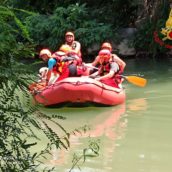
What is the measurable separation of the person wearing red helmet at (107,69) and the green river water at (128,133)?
0.43 metres

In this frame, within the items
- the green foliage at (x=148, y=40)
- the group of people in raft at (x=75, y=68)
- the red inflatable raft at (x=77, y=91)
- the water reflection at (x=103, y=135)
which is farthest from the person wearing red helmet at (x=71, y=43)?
the green foliage at (x=148, y=40)

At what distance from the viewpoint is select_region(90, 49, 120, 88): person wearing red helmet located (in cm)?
752

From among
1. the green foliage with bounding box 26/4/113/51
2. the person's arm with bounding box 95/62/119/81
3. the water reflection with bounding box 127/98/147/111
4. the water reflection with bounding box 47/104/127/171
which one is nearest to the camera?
the water reflection with bounding box 47/104/127/171

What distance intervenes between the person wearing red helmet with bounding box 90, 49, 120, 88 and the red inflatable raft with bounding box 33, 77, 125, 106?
0.27 meters

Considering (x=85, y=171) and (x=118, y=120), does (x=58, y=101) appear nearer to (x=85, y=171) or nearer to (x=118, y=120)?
(x=118, y=120)

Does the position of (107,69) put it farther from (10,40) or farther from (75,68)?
(10,40)

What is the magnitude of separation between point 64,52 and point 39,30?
21.5 feet

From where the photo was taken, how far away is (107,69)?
7.67 m

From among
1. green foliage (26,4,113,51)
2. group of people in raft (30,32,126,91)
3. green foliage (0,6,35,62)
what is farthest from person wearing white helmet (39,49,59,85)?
→ green foliage (26,4,113,51)

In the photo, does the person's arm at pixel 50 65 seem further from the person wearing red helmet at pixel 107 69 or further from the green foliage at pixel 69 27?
the green foliage at pixel 69 27

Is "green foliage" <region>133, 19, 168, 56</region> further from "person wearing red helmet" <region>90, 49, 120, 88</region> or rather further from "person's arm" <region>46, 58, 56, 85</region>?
"person's arm" <region>46, 58, 56, 85</region>

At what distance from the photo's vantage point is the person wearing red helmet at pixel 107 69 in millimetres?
7516

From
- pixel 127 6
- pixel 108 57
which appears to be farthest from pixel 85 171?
pixel 127 6

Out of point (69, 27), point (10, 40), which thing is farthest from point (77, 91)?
point (69, 27)
